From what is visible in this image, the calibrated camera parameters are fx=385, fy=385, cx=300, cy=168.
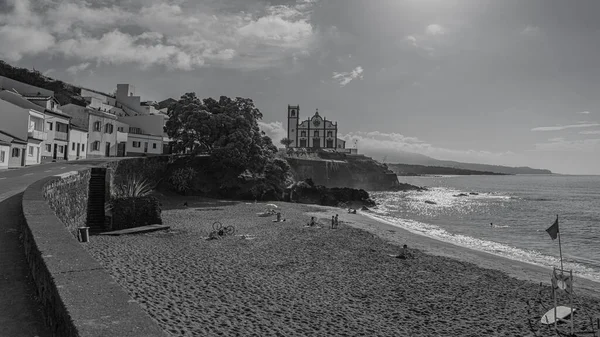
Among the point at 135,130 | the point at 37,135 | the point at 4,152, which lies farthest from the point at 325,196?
the point at 4,152

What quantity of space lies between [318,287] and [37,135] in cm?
3605

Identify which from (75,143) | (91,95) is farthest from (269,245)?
(91,95)

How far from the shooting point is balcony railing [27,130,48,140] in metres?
35.8

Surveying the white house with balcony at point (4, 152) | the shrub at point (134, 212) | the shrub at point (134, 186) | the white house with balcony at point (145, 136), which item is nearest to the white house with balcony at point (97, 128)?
the white house with balcony at point (145, 136)

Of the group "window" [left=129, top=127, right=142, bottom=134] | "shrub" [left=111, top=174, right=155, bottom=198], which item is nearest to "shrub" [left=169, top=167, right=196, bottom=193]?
"shrub" [left=111, top=174, right=155, bottom=198]

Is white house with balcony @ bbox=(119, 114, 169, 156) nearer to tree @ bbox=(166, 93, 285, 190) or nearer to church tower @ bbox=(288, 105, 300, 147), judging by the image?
tree @ bbox=(166, 93, 285, 190)

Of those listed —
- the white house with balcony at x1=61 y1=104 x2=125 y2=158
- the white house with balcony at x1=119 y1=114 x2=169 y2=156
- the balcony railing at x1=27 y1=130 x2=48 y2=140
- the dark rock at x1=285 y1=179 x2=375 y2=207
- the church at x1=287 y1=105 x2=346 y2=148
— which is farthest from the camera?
the church at x1=287 y1=105 x2=346 y2=148

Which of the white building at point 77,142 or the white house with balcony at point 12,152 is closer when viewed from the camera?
the white house with balcony at point 12,152

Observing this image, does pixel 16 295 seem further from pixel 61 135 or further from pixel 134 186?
pixel 61 135

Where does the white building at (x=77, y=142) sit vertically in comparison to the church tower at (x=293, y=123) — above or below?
below

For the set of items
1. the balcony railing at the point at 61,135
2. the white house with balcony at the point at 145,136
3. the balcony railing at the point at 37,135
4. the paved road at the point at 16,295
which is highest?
the white house with balcony at the point at 145,136

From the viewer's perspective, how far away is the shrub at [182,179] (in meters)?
45.0

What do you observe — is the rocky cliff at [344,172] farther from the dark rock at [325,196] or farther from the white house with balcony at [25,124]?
the white house with balcony at [25,124]

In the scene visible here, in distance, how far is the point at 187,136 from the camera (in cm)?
4831
